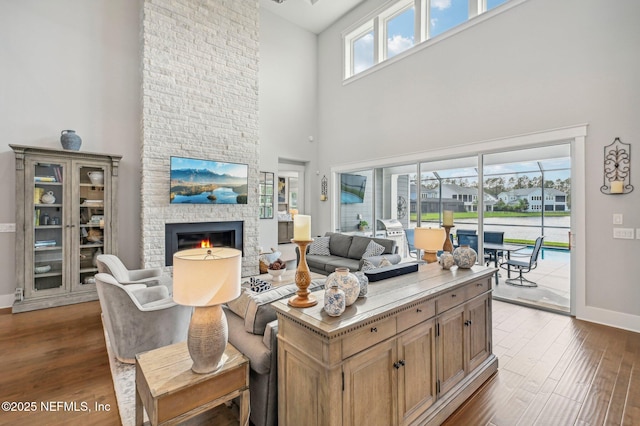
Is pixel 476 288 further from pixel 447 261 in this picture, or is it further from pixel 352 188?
pixel 352 188

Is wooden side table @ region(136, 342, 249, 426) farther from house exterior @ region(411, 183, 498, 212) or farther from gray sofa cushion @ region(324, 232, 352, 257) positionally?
house exterior @ region(411, 183, 498, 212)

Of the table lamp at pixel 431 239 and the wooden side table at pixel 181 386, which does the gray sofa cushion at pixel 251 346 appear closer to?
the wooden side table at pixel 181 386

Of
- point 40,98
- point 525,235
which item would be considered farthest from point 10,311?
point 525,235

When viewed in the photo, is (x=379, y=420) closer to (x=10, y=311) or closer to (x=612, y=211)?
(x=612, y=211)

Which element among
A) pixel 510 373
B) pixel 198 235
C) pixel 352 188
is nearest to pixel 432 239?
pixel 510 373

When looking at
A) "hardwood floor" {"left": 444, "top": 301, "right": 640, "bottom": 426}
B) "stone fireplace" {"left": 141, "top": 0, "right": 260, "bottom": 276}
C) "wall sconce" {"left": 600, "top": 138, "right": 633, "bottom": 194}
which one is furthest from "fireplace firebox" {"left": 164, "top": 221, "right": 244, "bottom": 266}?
"wall sconce" {"left": 600, "top": 138, "right": 633, "bottom": 194}

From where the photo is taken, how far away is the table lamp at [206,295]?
146 cm

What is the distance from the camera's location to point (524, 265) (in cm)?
423

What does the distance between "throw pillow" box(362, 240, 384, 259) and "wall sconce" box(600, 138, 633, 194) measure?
293cm

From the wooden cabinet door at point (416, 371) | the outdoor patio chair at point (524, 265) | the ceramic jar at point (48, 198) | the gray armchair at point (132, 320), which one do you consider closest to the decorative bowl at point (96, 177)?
the ceramic jar at point (48, 198)

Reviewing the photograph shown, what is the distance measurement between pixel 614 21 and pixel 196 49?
6.06 m

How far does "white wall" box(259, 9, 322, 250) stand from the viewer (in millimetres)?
6754

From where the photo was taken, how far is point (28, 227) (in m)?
3.89

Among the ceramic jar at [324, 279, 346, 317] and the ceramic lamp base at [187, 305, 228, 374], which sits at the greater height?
the ceramic jar at [324, 279, 346, 317]
